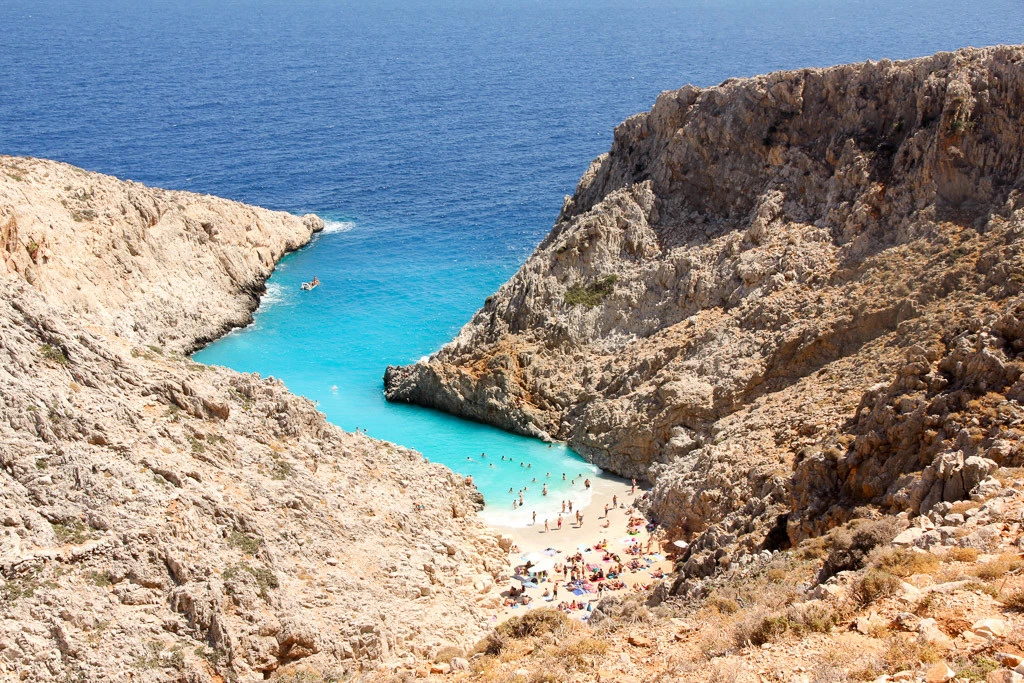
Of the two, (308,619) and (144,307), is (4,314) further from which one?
(144,307)

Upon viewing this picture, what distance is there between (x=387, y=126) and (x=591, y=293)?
218ft

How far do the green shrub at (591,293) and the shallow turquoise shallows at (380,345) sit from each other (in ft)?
22.8

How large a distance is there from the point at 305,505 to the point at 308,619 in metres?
4.21

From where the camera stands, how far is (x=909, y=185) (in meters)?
42.7

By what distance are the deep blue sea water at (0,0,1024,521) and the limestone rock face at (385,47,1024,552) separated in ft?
13.5

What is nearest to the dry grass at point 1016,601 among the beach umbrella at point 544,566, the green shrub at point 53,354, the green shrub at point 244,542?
the green shrub at point 244,542

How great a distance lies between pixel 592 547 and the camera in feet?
126

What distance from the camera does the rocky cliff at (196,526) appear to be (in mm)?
24609

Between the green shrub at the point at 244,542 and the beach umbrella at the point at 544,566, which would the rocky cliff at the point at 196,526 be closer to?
the green shrub at the point at 244,542

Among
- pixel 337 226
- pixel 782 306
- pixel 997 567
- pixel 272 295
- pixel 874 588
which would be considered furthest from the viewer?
pixel 337 226

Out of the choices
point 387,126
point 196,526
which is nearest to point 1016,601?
point 196,526

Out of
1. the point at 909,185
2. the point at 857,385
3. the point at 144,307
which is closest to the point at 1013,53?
the point at 909,185

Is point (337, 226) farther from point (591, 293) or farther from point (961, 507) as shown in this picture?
point (961, 507)

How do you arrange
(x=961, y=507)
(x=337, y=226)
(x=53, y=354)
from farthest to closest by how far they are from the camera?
(x=337, y=226) → (x=53, y=354) → (x=961, y=507)
